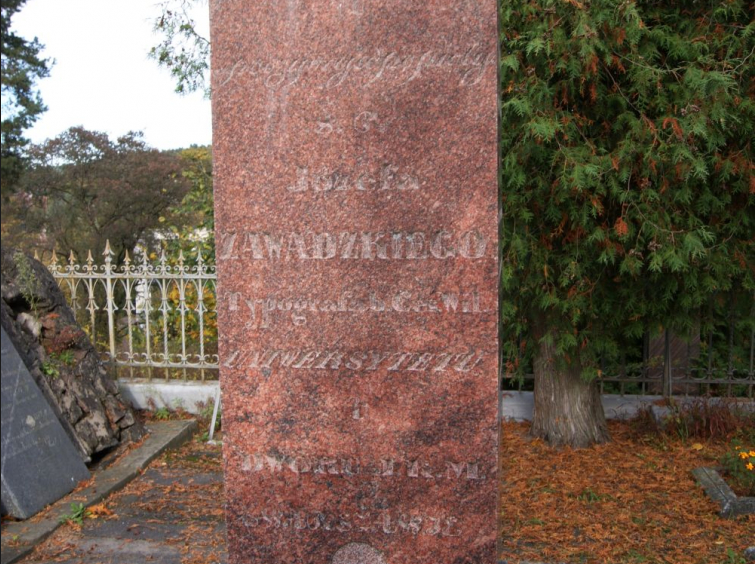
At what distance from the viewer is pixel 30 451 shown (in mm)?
4621

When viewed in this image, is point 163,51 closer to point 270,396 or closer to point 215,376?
point 215,376

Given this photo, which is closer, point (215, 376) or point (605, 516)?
point (605, 516)

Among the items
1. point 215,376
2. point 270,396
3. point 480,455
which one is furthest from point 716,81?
point 215,376

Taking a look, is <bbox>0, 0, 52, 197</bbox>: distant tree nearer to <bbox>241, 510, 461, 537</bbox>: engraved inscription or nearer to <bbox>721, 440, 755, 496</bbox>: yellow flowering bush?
<bbox>241, 510, 461, 537</bbox>: engraved inscription

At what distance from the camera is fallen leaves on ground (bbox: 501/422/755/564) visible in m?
3.95

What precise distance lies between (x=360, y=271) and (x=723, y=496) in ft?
10.6

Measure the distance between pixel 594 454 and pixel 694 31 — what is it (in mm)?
3236

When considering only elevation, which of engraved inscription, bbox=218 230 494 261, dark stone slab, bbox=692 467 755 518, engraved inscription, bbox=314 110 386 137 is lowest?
dark stone slab, bbox=692 467 755 518

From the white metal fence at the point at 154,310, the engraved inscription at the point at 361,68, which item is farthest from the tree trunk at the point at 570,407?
the engraved inscription at the point at 361,68

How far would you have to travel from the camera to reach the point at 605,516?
443 centimetres

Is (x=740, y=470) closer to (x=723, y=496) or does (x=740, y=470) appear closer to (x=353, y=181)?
(x=723, y=496)

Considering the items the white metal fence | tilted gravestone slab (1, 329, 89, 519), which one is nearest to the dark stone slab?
the white metal fence

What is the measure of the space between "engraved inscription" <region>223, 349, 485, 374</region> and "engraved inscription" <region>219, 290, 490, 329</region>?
12cm

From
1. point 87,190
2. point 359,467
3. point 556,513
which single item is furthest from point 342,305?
point 87,190
